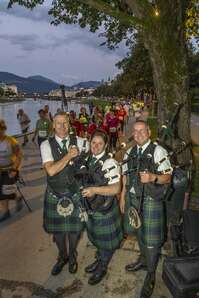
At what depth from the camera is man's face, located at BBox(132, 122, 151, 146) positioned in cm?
377

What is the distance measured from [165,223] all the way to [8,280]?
2.02 metres

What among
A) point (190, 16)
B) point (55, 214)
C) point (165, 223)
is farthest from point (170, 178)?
point (190, 16)

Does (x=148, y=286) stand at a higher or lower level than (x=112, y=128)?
lower

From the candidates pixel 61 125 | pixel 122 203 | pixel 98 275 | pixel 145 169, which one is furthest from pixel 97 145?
A: pixel 98 275

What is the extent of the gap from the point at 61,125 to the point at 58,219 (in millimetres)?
1162

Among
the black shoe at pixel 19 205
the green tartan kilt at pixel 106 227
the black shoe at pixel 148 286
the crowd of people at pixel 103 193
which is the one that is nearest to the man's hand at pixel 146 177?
the crowd of people at pixel 103 193

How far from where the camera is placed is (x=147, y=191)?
12.3 ft

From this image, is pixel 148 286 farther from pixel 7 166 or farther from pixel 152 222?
pixel 7 166

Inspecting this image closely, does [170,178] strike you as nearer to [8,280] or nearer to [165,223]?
[165,223]

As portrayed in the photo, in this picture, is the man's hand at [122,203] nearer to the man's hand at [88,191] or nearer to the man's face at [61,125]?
the man's hand at [88,191]

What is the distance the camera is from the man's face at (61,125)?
13.0ft

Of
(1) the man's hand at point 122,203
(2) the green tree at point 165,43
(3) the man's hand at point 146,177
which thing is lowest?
(1) the man's hand at point 122,203

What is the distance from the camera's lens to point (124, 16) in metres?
5.65

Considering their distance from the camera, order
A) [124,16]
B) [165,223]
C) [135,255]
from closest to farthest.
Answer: [165,223] < [135,255] < [124,16]
